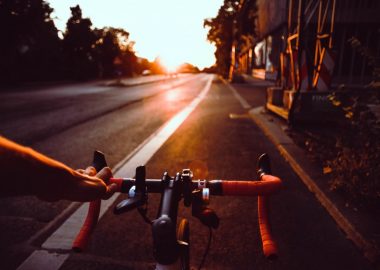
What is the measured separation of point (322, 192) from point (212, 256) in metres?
1.81

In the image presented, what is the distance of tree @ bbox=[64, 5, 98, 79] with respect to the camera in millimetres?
44506

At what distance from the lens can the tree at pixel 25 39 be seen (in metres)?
28.1

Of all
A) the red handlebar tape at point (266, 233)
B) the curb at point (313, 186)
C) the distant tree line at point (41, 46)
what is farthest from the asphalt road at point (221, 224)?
the distant tree line at point (41, 46)

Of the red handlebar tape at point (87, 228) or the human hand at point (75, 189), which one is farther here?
the red handlebar tape at point (87, 228)

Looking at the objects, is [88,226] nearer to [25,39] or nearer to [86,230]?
[86,230]

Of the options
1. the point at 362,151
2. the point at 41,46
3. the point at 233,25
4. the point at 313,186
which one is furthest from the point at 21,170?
the point at 233,25

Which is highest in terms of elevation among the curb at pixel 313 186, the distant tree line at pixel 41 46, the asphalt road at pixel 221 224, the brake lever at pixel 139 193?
the distant tree line at pixel 41 46

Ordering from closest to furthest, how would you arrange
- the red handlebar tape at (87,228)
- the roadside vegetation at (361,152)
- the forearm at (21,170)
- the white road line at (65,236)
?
the forearm at (21,170), the red handlebar tape at (87,228), the white road line at (65,236), the roadside vegetation at (361,152)

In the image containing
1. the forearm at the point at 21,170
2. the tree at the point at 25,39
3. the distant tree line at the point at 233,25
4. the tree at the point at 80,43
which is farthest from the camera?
the tree at the point at 80,43

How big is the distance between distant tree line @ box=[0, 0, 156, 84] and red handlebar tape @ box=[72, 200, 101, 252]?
97.6ft

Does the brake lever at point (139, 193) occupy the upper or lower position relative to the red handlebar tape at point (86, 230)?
upper

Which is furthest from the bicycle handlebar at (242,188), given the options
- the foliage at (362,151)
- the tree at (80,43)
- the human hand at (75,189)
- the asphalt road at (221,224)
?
the tree at (80,43)

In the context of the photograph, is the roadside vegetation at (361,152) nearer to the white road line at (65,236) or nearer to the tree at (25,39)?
the white road line at (65,236)

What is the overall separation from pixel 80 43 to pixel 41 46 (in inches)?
457
